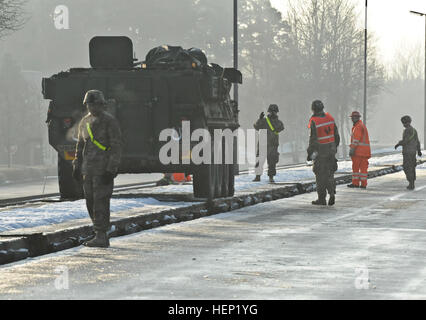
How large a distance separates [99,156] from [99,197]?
1.61ft

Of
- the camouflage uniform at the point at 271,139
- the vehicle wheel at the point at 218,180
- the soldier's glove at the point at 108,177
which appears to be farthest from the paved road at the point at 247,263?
the camouflage uniform at the point at 271,139

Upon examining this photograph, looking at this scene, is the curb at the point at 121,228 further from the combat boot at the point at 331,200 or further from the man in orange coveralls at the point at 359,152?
the man in orange coveralls at the point at 359,152

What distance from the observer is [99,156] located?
13016mm

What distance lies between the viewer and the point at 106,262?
1155 centimetres

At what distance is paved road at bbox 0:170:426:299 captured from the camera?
9.43 meters

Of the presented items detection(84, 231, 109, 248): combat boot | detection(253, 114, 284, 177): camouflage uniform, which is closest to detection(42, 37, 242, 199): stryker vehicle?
detection(84, 231, 109, 248): combat boot

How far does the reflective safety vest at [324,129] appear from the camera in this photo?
20.0 m

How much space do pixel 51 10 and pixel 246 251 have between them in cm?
8525

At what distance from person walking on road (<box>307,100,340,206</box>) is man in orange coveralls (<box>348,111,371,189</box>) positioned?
573 centimetres

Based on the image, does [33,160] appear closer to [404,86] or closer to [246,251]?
[246,251]

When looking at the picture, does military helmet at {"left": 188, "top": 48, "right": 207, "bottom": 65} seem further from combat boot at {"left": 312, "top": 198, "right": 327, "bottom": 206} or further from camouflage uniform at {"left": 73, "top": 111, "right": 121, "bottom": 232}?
camouflage uniform at {"left": 73, "top": 111, "right": 121, "bottom": 232}

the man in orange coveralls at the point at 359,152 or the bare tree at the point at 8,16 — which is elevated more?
the bare tree at the point at 8,16

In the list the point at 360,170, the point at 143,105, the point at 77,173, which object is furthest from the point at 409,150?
the point at 77,173

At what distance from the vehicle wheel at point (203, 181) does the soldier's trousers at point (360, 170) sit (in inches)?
282
